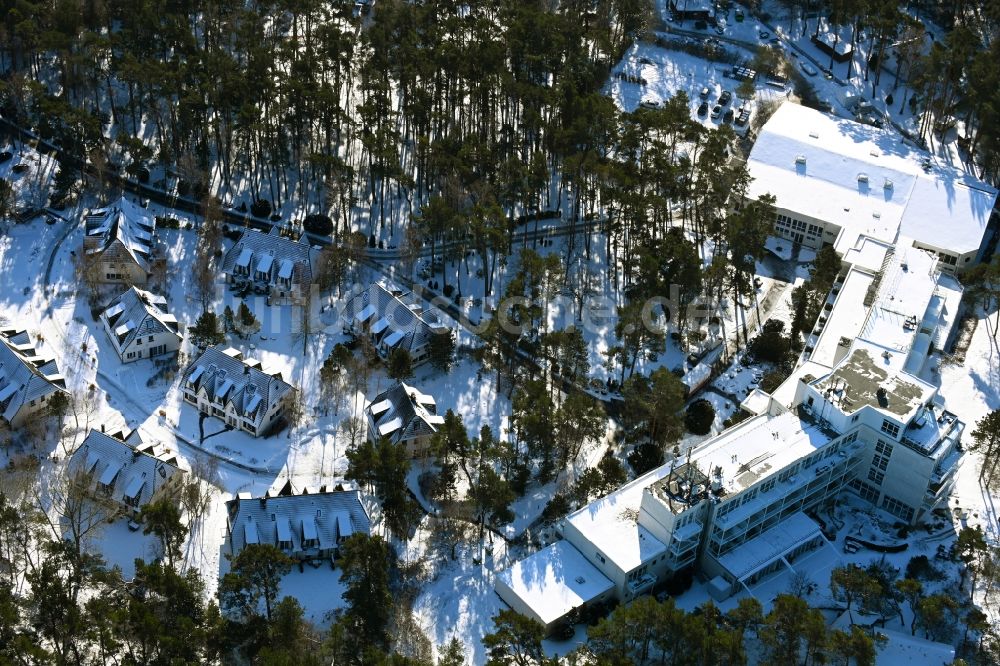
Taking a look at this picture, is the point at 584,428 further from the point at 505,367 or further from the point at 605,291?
the point at 605,291

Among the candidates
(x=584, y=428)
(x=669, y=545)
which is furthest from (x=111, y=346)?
(x=669, y=545)

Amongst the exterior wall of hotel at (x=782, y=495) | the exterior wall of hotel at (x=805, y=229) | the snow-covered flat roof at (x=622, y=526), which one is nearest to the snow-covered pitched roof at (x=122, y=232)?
the snow-covered flat roof at (x=622, y=526)

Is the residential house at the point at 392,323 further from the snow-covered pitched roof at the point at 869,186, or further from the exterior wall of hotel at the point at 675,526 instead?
the snow-covered pitched roof at the point at 869,186

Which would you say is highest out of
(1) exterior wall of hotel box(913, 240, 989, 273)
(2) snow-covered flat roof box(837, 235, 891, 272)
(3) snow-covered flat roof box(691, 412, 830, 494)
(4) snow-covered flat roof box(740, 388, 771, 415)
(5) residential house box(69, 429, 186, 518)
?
(2) snow-covered flat roof box(837, 235, 891, 272)

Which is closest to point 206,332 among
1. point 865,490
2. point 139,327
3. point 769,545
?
point 139,327

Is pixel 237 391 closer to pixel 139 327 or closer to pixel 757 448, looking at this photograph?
pixel 139 327

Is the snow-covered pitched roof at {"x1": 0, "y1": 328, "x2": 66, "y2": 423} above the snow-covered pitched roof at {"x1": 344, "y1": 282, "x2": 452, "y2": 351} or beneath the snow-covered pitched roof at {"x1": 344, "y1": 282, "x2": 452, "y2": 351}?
beneath

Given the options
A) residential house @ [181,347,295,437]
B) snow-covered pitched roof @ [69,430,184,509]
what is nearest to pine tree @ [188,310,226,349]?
residential house @ [181,347,295,437]

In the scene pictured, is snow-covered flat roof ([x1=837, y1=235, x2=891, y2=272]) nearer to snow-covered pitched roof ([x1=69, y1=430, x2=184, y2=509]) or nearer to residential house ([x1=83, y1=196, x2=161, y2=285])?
snow-covered pitched roof ([x1=69, y1=430, x2=184, y2=509])
